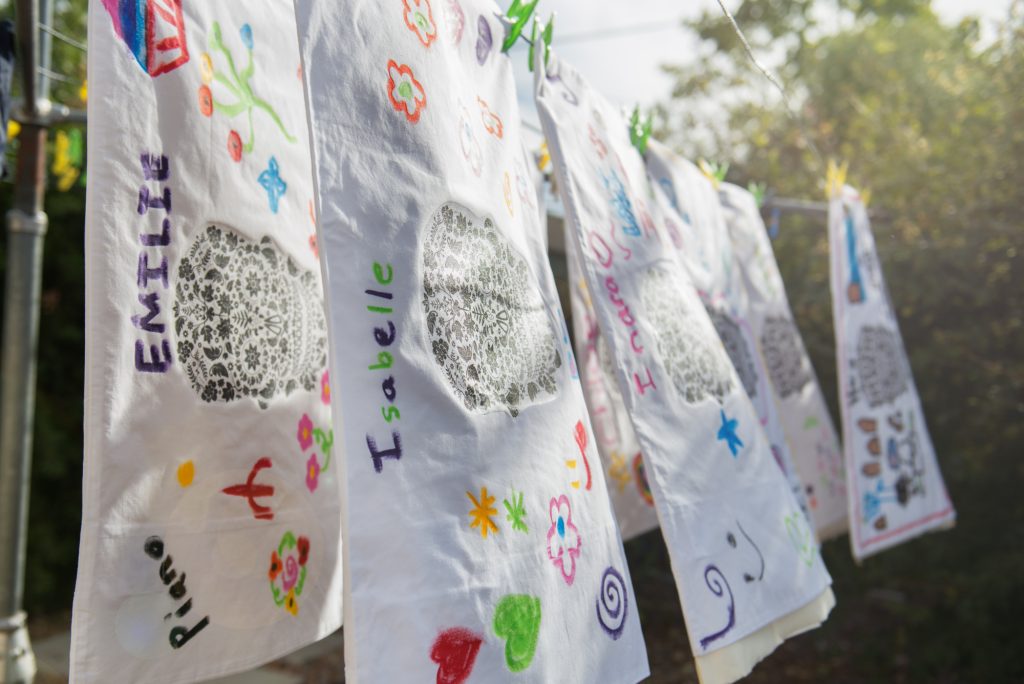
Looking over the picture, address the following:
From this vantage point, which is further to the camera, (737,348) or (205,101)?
(737,348)

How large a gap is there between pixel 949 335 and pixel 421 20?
3.17m

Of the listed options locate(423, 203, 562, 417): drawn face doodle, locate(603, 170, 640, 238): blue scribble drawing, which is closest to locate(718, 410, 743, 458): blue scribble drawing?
locate(603, 170, 640, 238): blue scribble drawing

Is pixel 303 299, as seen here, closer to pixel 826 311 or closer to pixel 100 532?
pixel 100 532

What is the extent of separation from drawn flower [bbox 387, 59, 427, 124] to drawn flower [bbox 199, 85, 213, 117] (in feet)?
0.94

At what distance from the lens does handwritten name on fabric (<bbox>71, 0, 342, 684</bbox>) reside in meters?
1.12

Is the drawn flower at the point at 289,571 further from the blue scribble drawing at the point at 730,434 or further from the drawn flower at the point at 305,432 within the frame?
the blue scribble drawing at the point at 730,434

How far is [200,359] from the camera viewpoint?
1.27 metres

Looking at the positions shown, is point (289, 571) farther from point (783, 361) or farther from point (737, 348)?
point (783, 361)

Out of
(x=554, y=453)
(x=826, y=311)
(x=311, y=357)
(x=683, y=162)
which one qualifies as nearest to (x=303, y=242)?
(x=311, y=357)

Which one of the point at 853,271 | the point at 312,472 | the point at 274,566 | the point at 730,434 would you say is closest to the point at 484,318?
the point at 312,472

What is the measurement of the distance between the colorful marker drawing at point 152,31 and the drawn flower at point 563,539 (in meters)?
0.86

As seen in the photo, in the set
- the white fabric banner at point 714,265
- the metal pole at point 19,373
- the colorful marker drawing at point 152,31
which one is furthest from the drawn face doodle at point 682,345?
the metal pole at point 19,373

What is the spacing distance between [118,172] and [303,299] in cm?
41

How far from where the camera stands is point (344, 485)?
1.03 m
